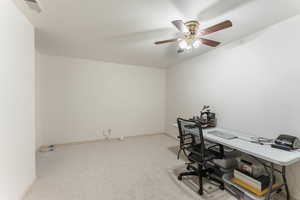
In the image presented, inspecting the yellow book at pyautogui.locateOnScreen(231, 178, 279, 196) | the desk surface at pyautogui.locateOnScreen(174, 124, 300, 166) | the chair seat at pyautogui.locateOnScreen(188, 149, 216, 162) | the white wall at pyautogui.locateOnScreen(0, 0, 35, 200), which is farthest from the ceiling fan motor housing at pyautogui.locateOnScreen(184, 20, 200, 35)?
the yellow book at pyautogui.locateOnScreen(231, 178, 279, 196)

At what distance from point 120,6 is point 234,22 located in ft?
5.47

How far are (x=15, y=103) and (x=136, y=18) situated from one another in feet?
6.36

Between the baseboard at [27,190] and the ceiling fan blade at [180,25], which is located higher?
the ceiling fan blade at [180,25]

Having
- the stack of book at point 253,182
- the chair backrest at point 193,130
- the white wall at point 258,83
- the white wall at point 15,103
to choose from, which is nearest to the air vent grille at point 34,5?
the white wall at point 15,103

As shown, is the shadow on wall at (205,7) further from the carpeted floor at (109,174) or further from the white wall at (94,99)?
the white wall at (94,99)

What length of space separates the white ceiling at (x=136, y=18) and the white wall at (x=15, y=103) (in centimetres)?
30

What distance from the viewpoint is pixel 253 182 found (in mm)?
1759

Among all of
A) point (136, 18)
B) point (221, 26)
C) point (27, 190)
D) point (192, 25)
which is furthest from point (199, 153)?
point (27, 190)

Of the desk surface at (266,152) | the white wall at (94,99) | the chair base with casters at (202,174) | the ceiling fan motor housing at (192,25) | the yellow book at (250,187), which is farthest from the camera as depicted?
the white wall at (94,99)

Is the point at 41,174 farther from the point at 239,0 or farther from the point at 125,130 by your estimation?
the point at 239,0

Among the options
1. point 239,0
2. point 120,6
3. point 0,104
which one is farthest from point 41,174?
point 239,0

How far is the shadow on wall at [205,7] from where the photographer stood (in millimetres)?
1562

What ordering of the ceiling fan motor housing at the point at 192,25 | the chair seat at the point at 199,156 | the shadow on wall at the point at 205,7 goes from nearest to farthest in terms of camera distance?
the shadow on wall at the point at 205,7 → the ceiling fan motor housing at the point at 192,25 → the chair seat at the point at 199,156

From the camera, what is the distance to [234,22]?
198 cm
